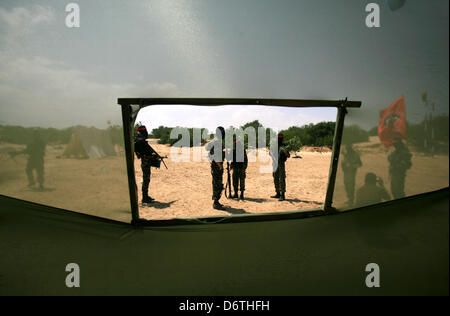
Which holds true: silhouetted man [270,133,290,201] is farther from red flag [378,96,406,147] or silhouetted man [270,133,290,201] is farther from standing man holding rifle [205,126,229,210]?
red flag [378,96,406,147]

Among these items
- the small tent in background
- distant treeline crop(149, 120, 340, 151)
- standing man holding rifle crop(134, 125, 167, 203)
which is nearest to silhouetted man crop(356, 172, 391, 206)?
distant treeline crop(149, 120, 340, 151)

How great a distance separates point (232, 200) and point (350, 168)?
117 cm

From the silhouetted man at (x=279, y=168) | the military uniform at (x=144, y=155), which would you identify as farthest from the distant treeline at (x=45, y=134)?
the silhouetted man at (x=279, y=168)

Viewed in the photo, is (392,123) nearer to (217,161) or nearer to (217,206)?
(217,206)

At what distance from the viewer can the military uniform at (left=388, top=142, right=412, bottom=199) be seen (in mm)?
1843

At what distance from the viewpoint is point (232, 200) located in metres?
2.51

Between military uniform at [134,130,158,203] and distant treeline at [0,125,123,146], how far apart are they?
1.33ft

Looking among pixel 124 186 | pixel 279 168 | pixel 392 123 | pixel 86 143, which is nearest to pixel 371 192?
pixel 392 123

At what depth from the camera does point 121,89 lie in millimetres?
1956

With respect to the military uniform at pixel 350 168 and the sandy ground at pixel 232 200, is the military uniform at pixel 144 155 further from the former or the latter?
the military uniform at pixel 350 168

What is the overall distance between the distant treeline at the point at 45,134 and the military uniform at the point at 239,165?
4.37 ft

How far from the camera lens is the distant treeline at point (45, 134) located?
199 cm

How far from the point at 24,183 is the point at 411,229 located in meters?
3.00
